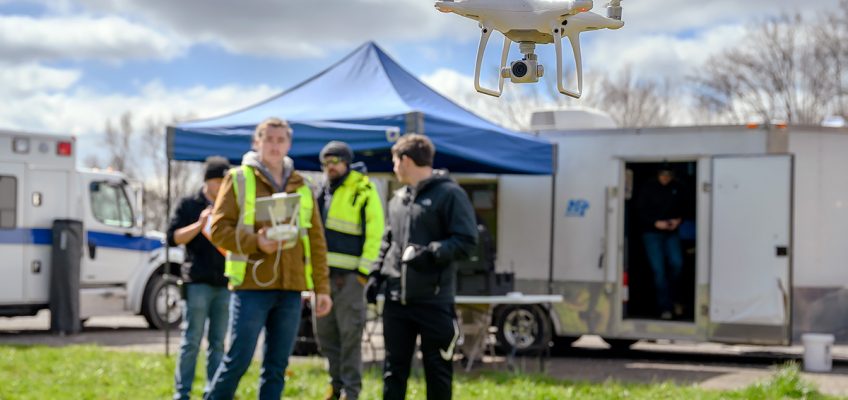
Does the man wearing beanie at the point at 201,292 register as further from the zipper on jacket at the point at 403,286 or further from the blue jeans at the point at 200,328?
the zipper on jacket at the point at 403,286

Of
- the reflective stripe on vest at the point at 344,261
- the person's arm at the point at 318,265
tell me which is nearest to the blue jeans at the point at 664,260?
the reflective stripe on vest at the point at 344,261

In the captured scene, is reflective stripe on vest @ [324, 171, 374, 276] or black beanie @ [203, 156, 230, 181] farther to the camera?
reflective stripe on vest @ [324, 171, 374, 276]

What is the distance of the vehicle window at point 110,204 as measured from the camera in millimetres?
15570

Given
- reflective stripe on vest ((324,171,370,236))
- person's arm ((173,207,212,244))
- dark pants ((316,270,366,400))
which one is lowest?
dark pants ((316,270,366,400))

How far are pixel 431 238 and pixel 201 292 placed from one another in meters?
1.81

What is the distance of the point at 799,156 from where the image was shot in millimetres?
12094

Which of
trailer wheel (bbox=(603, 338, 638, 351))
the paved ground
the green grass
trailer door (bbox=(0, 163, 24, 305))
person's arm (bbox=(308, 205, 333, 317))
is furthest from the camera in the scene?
trailer door (bbox=(0, 163, 24, 305))

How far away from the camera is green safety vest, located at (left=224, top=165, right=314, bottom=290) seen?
6043 millimetres

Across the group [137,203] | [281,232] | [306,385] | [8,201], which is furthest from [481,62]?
[137,203]

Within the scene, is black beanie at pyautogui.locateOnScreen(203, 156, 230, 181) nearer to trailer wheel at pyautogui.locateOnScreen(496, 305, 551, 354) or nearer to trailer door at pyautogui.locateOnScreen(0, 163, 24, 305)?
trailer wheel at pyautogui.locateOnScreen(496, 305, 551, 354)

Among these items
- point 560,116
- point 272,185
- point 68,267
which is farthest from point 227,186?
point 68,267

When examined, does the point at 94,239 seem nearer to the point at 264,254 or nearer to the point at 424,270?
the point at 264,254

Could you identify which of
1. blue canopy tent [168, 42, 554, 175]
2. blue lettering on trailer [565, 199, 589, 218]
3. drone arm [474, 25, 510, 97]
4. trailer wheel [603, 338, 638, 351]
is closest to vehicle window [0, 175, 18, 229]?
blue canopy tent [168, 42, 554, 175]

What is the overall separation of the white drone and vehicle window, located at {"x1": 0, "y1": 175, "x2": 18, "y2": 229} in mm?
12293
